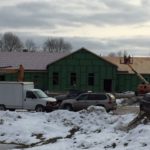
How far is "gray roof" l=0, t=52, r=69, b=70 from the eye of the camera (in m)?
72.2

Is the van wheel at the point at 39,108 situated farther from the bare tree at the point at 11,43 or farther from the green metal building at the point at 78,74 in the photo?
the bare tree at the point at 11,43

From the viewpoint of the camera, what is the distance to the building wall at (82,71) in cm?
7019

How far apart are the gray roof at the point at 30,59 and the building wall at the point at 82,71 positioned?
2549 mm

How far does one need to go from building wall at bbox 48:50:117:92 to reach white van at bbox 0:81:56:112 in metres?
30.2

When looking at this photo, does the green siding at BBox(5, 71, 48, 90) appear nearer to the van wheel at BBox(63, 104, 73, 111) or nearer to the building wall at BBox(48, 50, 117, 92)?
the building wall at BBox(48, 50, 117, 92)

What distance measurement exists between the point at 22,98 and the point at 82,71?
105 feet

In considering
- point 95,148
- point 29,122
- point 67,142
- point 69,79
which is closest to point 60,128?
point 29,122

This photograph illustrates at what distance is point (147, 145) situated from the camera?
16000 mm

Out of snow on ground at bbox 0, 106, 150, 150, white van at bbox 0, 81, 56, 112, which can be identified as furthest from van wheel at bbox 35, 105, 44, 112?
snow on ground at bbox 0, 106, 150, 150

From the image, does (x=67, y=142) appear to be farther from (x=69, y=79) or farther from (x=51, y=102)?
(x=69, y=79)

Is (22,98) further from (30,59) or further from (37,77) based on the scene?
(30,59)

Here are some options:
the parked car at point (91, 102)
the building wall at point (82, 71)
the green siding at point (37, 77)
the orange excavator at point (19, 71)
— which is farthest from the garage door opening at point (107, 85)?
the parked car at point (91, 102)

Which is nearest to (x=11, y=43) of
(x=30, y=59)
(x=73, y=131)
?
(x=30, y=59)

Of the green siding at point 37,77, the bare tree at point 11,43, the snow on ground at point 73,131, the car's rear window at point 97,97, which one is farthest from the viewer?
the bare tree at point 11,43
